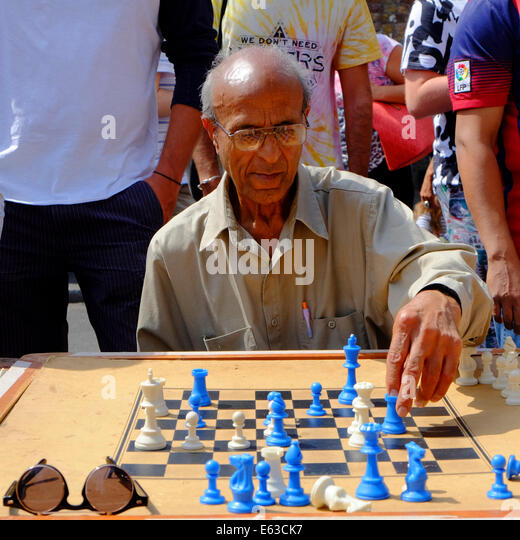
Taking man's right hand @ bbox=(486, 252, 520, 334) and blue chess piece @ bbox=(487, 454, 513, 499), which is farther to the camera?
man's right hand @ bbox=(486, 252, 520, 334)

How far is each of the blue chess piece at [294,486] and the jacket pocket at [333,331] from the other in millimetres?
1172

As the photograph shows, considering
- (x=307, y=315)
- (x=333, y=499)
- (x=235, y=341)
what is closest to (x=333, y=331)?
(x=307, y=315)

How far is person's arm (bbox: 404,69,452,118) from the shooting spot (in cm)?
346

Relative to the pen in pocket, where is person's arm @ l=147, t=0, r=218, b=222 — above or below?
above

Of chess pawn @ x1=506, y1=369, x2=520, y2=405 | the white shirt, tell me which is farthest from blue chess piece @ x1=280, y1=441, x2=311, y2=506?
the white shirt

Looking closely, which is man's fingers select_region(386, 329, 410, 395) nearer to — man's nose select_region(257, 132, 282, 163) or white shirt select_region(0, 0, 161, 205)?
man's nose select_region(257, 132, 282, 163)

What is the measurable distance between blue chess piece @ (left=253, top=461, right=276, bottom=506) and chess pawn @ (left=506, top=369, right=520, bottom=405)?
0.82 metres

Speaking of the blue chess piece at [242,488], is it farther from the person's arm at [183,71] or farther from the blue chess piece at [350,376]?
the person's arm at [183,71]

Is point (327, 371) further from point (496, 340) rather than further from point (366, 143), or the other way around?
point (366, 143)

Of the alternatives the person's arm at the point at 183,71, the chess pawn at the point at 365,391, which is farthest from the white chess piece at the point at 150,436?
the person's arm at the point at 183,71

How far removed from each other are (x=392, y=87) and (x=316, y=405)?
331 centimetres

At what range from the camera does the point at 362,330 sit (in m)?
2.80

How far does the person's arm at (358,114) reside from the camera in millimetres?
4020

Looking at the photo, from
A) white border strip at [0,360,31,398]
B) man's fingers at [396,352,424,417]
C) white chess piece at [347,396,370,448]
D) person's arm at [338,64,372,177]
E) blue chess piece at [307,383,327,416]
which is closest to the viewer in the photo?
white chess piece at [347,396,370,448]
